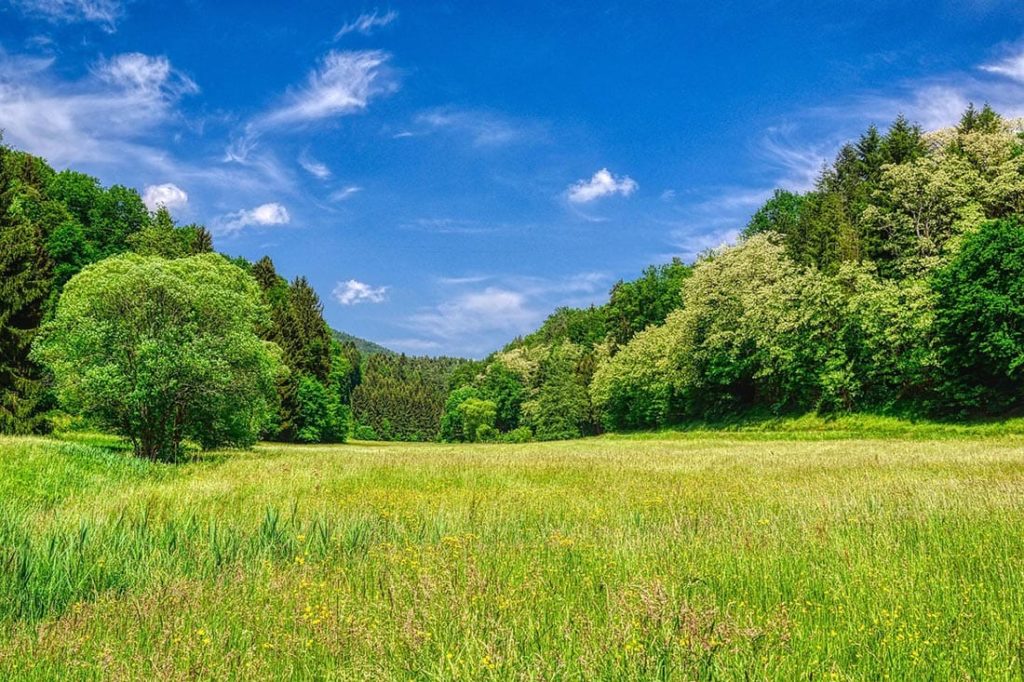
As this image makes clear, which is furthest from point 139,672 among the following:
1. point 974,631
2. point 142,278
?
point 142,278

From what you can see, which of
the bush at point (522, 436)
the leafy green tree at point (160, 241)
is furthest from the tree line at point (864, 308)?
the leafy green tree at point (160, 241)

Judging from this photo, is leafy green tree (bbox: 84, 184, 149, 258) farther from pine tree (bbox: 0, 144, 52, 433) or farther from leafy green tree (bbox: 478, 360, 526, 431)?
leafy green tree (bbox: 478, 360, 526, 431)

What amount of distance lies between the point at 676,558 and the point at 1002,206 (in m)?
61.7

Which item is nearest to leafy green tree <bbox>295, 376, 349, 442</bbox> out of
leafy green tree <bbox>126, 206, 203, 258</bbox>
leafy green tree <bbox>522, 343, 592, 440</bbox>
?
leafy green tree <bbox>126, 206, 203, 258</bbox>

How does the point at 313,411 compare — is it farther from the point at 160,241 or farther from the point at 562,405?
the point at 562,405

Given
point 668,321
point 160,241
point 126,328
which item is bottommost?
point 126,328

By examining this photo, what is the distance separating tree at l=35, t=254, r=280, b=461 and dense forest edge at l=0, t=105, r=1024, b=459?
0.09 metres

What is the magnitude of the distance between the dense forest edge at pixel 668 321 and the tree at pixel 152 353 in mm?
89

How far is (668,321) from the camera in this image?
67.9 metres

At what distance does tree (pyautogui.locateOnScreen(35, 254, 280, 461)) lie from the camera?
73.9 ft

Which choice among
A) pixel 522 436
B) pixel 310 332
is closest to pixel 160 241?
pixel 310 332

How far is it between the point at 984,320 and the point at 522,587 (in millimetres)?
42415

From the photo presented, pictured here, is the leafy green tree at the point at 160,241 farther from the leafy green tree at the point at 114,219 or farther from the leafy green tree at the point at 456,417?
the leafy green tree at the point at 456,417

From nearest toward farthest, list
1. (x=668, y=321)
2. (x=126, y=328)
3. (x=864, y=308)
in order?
1. (x=126, y=328)
2. (x=864, y=308)
3. (x=668, y=321)
